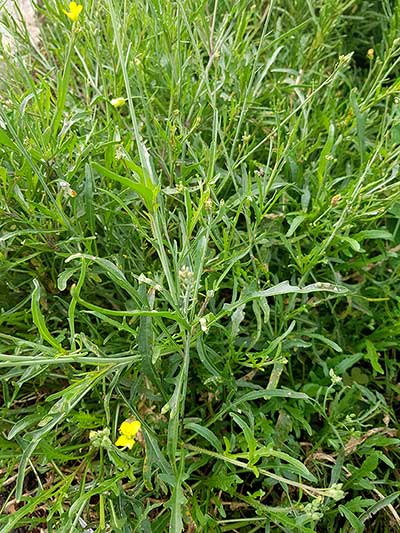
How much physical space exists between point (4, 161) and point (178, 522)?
0.75 meters

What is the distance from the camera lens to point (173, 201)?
4.61 feet

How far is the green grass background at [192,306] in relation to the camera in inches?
39.8

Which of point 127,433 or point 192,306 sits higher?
point 192,306

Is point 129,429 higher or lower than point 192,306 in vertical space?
lower

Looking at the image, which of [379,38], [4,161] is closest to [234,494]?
[4,161]

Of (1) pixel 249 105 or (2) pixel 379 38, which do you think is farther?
(2) pixel 379 38

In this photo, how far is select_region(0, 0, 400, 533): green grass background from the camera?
101 cm

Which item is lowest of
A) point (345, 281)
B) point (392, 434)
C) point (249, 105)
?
point (392, 434)

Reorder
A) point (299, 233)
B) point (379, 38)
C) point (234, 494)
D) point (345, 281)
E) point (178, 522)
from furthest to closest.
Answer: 1. point (379, 38)
2. point (345, 281)
3. point (299, 233)
4. point (234, 494)
5. point (178, 522)

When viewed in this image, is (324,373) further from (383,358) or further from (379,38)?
(379,38)

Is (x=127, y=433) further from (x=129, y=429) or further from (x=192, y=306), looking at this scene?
(x=192, y=306)

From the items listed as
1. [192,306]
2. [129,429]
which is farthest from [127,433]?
[192,306]

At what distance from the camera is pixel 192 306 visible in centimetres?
95

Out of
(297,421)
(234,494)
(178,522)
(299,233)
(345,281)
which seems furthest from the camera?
(345,281)
